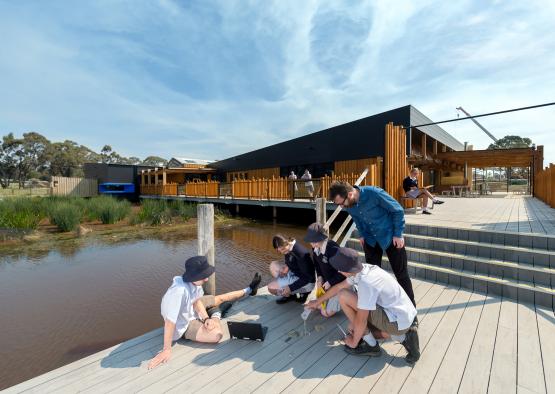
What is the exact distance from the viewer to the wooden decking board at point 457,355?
193cm

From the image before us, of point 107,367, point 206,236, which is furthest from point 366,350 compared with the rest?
point 206,236

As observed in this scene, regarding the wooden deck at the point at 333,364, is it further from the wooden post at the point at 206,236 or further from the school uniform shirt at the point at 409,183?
the school uniform shirt at the point at 409,183

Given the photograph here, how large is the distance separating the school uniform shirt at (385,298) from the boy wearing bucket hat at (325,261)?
0.43 m

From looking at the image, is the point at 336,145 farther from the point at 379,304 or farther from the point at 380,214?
the point at 379,304

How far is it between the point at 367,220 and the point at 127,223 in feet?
43.2

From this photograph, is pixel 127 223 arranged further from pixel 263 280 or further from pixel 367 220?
pixel 367 220

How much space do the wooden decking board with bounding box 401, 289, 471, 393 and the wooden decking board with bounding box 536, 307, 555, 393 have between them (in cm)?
60

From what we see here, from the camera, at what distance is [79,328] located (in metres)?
3.97

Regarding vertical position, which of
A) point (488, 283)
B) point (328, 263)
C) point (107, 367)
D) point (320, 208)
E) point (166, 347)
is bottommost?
point (107, 367)

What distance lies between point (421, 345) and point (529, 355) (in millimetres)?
762

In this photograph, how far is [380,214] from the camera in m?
2.77

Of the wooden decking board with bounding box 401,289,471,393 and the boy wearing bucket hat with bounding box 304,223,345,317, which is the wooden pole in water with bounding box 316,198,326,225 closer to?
the boy wearing bucket hat with bounding box 304,223,345,317

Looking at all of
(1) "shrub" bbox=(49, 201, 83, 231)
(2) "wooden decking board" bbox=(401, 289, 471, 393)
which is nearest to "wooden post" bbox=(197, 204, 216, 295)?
(2) "wooden decking board" bbox=(401, 289, 471, 393)

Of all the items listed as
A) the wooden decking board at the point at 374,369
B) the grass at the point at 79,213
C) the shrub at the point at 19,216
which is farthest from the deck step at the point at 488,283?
the shrub at the point at 19,216
